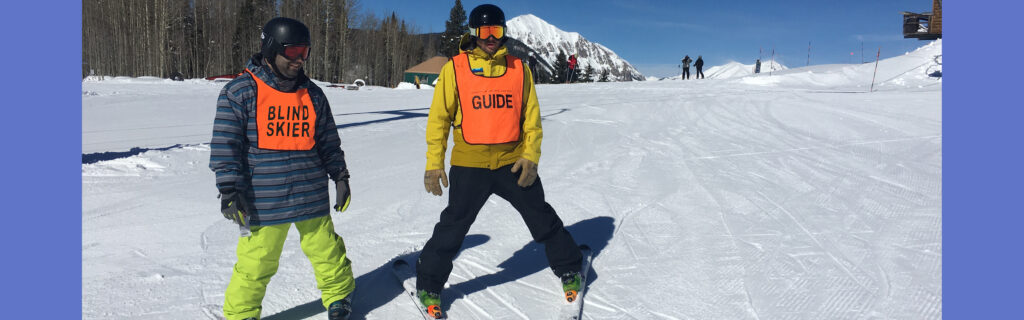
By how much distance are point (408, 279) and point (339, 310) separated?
575 mm

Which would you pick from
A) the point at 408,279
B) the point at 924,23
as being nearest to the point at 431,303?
the point at 408,279

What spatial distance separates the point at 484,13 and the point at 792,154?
6224mm

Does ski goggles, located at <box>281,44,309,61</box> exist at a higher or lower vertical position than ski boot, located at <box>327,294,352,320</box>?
higher

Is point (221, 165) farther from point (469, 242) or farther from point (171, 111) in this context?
point (171, 111)

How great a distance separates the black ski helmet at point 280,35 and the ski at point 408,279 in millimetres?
1449

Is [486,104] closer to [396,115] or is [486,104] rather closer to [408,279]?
[408,279]

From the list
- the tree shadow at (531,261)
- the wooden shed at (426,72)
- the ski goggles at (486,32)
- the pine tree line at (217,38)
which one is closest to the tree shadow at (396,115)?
the tree shadow at (531,261)

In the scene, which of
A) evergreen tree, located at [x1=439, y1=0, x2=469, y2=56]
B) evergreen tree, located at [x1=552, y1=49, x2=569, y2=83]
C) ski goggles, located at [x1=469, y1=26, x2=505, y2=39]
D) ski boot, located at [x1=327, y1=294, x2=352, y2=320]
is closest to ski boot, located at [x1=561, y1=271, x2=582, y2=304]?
ski boot, located at [x1=327, y1=294, x2=352, y2=320]

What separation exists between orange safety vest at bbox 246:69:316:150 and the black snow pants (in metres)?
0.74

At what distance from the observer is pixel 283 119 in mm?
2408

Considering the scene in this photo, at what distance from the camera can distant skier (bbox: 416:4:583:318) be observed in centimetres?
266

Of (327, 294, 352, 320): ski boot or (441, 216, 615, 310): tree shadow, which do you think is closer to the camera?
(327, 294, 352, 320): ski boot

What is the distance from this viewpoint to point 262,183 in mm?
2412

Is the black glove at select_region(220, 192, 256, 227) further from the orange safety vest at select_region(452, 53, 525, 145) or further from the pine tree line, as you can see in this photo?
the pine tree line
